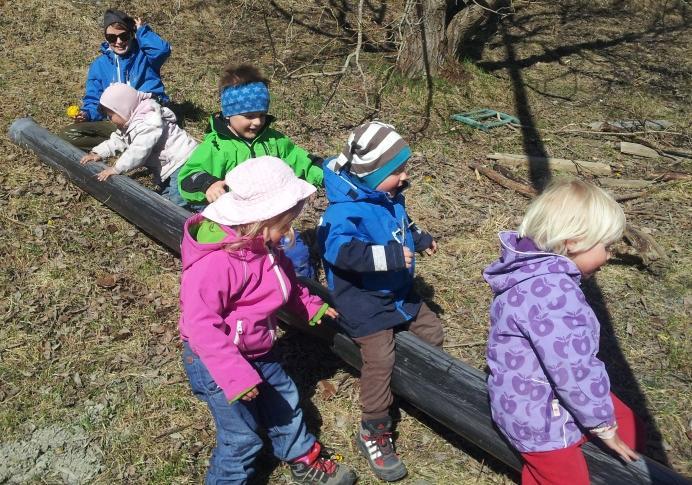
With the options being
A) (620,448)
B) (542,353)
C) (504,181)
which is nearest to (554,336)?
(542,353)

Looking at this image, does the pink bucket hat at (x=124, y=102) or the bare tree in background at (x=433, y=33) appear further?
the bare tree in background at (x=433, y=33)

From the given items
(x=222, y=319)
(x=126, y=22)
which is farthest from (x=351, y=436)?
(x=126, y=22)

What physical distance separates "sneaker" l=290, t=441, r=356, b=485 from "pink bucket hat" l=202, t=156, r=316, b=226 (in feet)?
4.47

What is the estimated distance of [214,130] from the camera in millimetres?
4637

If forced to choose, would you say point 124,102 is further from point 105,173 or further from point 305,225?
point 305,225

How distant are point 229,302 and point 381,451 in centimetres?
132

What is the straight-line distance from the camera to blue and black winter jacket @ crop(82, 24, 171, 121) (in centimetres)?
664

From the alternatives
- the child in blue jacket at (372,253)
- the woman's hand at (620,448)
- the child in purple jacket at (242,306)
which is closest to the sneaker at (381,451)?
the child in blue jacket at (372,253)

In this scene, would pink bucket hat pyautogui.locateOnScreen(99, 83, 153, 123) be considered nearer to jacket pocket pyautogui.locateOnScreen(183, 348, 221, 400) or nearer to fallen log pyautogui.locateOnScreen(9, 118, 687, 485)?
fallen log pyautogui.locateOnScreen(9, 118, 687, 485)

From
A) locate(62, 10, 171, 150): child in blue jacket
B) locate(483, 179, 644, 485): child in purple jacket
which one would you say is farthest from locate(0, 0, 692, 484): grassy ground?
locate(483, 179, 644, 485): child in purple jacket

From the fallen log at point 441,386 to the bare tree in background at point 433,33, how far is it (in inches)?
170

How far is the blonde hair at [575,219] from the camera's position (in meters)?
2.75

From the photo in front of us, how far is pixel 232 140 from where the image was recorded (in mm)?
4664

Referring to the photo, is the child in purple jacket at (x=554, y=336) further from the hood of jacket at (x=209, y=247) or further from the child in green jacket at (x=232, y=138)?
the child in green jacket at (x=232, y=138)
